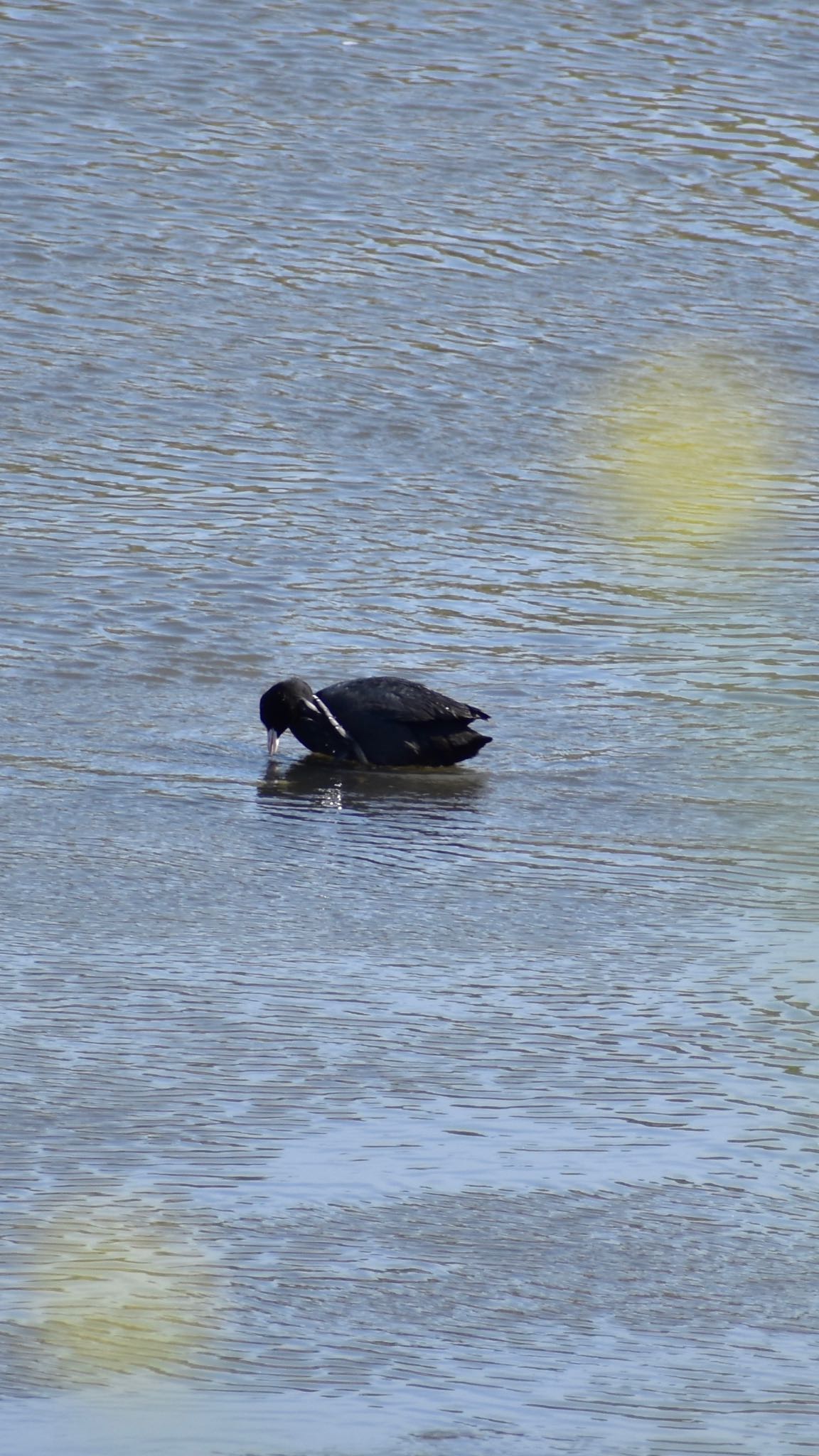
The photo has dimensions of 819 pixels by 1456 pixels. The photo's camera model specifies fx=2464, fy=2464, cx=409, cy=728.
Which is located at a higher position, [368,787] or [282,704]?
[282,704]

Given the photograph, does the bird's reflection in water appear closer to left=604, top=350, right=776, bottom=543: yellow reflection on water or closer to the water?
the water

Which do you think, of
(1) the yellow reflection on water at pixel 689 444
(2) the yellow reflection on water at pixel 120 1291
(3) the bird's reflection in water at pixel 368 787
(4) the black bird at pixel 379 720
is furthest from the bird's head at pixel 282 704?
(2) the yellow reflection on water at pixel 120 1291

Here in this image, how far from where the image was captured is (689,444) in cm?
1028

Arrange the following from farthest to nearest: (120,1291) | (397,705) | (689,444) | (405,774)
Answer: (689,444) < (405,774) < (397,705) < (120,1291)

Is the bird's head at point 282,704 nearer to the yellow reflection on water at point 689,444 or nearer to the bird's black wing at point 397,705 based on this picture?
the bird's black wing at point 397,705

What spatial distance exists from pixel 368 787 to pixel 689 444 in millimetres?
3734

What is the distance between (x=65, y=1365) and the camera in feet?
12.0

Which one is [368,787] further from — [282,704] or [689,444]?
[689,444]

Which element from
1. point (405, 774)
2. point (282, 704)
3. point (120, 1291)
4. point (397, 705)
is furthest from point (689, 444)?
point (120, 1291)

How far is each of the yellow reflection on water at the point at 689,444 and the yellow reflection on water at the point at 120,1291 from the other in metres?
5.64

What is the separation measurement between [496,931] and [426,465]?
165 inches

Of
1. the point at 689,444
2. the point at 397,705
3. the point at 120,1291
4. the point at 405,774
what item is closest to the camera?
the point at 120,1291

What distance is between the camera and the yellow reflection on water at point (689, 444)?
9.60m

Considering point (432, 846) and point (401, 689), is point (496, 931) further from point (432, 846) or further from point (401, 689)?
point (401, 689)
